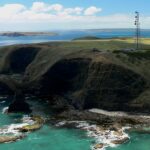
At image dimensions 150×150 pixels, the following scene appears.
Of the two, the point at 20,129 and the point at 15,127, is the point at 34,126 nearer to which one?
the point at 20,129

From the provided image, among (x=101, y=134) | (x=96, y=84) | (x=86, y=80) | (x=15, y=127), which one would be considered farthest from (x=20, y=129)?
(x=86, y=80)

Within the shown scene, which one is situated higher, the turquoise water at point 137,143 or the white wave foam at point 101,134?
the white wave foam at point 101,134

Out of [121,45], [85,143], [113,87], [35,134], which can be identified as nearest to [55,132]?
[35,134]

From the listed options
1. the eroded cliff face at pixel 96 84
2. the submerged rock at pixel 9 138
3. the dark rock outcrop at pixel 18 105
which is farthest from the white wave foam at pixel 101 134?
the dark rock outcrop at pixel 18 105

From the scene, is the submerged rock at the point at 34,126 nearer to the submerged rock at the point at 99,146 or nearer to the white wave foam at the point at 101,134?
the white wave foam at the point at 101,134

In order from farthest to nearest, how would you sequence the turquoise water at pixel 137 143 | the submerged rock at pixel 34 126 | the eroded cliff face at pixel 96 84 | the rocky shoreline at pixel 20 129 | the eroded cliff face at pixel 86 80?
the eroded cliff face at pixel 86 80 < the eroded cliff face at pixel 96 84 < the submerged rock at pixel 34 126 < the rocky shoreline at pixel 20 129 < the turquoise water at pixel 137 143
